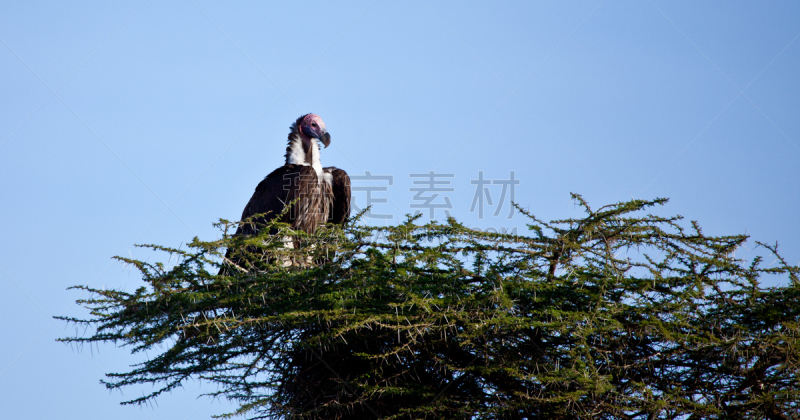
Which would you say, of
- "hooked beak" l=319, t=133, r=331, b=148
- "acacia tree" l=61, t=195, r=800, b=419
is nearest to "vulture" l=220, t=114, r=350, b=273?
"hooked beak" l=319, t=133, r=331, b=148

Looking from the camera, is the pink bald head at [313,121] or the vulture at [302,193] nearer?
the vulture at [302,193]

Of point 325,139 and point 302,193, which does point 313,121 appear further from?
point 302,193

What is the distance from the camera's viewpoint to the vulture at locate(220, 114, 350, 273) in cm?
761

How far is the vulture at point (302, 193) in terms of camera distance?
761cm

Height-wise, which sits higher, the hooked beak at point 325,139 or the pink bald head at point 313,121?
the pink bald head at point 313,121

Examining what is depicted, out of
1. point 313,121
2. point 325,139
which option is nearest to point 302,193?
point 325,139

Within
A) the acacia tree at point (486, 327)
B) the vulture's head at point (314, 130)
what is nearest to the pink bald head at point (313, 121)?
the vulture's head at point (314, 130)

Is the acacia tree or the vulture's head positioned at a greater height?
the vulture's head

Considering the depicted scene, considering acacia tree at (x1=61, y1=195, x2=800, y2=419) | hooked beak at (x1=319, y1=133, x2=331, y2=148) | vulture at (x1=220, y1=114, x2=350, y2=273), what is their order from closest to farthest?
acacia tree at (x1=61, y1=195, x2=800, y2=419)
vulture at (x1=220, y1=114, x2=350, y2=273)
hooked beak at (x1=319, y1=133, x2=331, y2=148)

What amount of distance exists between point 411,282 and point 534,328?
0.82 metres

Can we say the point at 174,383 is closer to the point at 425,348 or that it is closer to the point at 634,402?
the point at 425,348

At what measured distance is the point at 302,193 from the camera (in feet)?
25.2

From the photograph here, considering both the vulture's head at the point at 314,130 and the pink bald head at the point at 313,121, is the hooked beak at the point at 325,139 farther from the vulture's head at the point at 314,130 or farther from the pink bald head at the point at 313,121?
the pink bald head at the point at 313,121

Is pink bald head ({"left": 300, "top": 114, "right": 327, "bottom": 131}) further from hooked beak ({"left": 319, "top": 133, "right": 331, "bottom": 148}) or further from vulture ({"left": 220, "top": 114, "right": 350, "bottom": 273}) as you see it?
vulture ({"left": 220, "top": 114, "right": 350, "bottom": 273})
